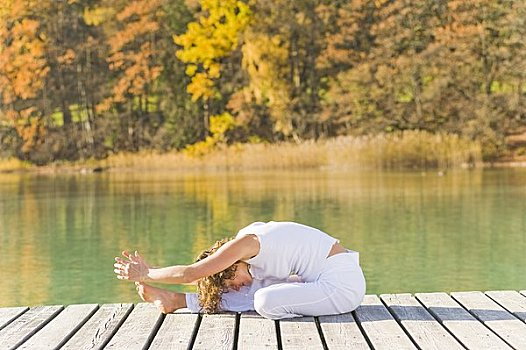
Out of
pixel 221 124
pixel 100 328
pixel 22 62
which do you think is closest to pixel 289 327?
pixel 100 328

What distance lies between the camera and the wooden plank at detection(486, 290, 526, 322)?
3160 millimetres

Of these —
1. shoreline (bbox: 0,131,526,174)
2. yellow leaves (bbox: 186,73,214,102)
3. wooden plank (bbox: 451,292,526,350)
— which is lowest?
shoreline (bbox: 0,131,526,174)

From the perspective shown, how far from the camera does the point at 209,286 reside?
126 inches

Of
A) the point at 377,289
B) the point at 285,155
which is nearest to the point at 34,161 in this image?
the point at 285,155

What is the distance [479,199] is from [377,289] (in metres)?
4.83

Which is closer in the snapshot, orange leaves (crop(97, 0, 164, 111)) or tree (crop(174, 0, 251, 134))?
tree (crop(174, 0, 251, 134))

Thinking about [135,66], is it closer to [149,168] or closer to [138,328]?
[149,168]

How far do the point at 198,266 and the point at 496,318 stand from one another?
91cm

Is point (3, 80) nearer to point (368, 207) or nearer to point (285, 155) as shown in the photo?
point (285, 155)

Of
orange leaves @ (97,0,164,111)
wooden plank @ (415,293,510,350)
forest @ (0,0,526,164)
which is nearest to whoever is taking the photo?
wooden plank @ (415,293,510,350)

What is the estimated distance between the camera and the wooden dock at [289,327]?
9.16 feet

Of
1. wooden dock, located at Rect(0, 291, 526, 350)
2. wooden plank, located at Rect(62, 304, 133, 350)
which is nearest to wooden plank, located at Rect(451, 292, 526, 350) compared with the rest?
wooden dock, located at Rect(0, 291, 526, 350)

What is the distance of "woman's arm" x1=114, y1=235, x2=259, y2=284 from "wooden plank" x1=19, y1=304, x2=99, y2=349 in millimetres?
197

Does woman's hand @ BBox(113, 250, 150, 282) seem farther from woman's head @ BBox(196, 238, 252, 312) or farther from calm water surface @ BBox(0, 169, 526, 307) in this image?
calm water surface @ BBox(0, 169, 526, 307)
